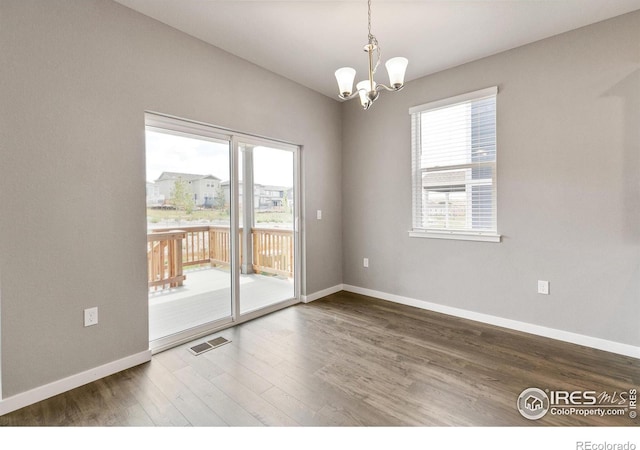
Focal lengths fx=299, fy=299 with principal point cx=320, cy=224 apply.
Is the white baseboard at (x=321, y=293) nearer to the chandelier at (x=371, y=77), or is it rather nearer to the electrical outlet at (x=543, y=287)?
the electrical outlet at (x=543, y=287)

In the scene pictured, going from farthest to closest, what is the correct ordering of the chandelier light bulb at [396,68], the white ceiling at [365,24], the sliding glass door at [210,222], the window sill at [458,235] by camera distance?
the window sill at [458,235] → the sliding glass door at [210,222] → the white ceiling at [365,24] → the chandelier light bulb at [396,68]

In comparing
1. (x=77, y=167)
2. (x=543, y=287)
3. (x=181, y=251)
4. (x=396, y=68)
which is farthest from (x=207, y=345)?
(x=543, y=287)

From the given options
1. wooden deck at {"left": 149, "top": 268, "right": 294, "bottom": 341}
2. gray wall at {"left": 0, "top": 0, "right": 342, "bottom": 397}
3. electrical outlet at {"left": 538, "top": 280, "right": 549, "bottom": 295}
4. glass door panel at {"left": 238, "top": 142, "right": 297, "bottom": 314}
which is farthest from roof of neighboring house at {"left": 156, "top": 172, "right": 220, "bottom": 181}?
electrical outlet at {"left": 538, "top": 280, "right": 549, "bottom": 295}

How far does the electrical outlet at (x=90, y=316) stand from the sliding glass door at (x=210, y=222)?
0.46m

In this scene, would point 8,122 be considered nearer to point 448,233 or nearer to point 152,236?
point 152,236

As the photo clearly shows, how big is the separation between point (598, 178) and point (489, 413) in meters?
2.21

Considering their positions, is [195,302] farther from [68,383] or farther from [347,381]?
[347,381]

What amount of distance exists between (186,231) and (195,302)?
2.43ft

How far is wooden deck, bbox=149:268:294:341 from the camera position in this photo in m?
2.75

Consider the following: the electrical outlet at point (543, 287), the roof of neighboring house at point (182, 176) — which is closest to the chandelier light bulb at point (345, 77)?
the roof of neighboring house at point (182, 176)

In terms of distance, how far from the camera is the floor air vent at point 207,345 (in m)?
2.59

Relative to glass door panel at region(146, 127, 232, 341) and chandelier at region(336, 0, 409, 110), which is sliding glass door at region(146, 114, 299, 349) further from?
chandelier at region(336, 0, 409, 110)

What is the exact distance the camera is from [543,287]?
113 inches
